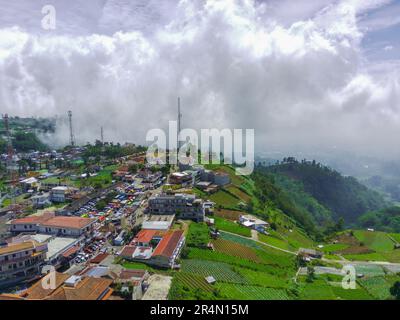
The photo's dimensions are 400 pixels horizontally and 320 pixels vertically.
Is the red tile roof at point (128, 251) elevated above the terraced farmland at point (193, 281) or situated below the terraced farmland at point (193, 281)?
above

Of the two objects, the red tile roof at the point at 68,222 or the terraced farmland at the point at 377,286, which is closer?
the terraced farmland at the point at 377,286

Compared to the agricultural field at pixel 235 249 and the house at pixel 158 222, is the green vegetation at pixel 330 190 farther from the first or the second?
the house at pixel 158 222

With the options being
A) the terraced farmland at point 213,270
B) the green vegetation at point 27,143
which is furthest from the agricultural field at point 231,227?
the green vegetation at point 27,143

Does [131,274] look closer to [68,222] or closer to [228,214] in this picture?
[68,222]

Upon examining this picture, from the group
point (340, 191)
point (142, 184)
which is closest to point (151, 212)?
point (142, 184)

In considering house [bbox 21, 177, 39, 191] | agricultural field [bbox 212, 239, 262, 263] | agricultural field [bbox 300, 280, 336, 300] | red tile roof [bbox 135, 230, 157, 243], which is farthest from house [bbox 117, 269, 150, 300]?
house [bbox 21, 177, 39, 191]

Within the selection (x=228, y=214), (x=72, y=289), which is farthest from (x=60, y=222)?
(x=228, y=214)
